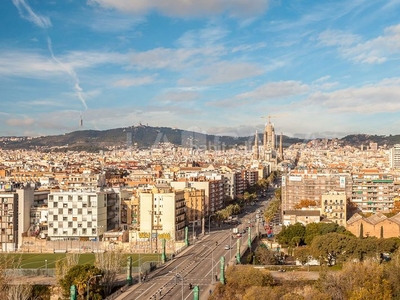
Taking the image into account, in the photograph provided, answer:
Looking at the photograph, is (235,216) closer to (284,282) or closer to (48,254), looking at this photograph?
(48,254)

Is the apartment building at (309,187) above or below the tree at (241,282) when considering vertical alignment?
above

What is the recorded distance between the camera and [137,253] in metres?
42.8

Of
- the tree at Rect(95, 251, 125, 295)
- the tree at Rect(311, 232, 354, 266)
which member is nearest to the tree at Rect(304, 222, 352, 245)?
the tree at Rect(311, 232, 354, 266)

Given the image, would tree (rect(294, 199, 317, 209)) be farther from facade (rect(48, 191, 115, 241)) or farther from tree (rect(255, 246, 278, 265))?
facade (rect(48, 191, 115, 241))

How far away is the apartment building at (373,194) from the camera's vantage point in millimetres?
59656

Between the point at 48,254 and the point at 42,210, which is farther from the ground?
the point at 42,210

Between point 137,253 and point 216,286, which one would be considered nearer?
point 216,286

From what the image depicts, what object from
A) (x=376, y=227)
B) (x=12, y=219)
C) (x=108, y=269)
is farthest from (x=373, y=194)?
(x=108, y=269)

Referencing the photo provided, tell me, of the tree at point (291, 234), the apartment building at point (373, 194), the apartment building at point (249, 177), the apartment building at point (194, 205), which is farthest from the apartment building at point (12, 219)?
the apartment building at point (249, 177)

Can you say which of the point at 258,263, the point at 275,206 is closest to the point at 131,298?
the point at 258,263

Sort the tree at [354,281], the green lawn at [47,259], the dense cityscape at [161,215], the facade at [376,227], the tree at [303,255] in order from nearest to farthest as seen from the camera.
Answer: the tree at [354,281], the tree at [303,255], the green lawn at [47,259], the facade at [376,227], the dense cityscape at [161,215]

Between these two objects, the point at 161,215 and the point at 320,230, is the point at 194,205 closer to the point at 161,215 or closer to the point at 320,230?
the point at 161,215

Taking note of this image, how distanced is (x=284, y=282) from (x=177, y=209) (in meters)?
21.0

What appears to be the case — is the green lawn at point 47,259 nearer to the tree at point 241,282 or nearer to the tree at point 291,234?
the tree at point 291,234
